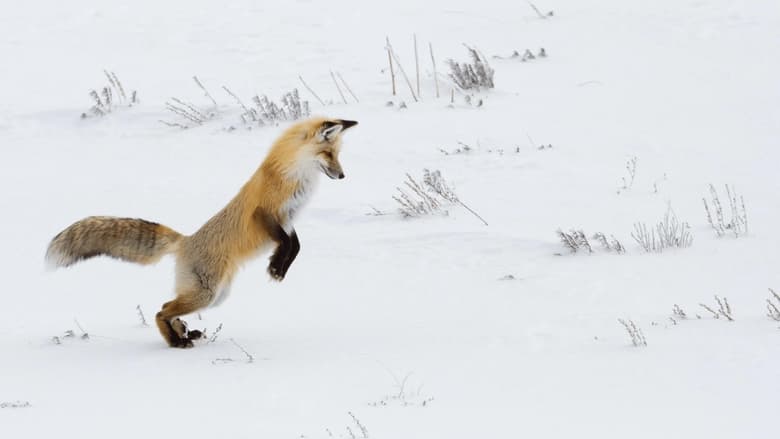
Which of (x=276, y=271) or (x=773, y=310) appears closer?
(x=773, y=310)

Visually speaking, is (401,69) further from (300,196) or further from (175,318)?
(175,318)

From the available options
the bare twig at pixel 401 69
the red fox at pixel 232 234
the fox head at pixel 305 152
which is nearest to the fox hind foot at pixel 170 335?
the red fox at pixel 232 234

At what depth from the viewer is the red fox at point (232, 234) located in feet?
25.9

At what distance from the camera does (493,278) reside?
895 cm

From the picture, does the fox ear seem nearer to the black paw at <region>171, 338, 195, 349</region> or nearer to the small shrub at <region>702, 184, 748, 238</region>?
the black paw at <region>171, 338, 195, 349</region>

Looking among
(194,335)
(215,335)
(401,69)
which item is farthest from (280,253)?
(401,69)

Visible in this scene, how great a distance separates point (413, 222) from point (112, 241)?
321 cm

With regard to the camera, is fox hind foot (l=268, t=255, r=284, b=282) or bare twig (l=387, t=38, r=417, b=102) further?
bare twig (l=387, t=38, r=417, b=102)

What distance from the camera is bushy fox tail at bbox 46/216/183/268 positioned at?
7.89 m

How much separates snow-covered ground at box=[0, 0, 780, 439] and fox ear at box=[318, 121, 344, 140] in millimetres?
1380

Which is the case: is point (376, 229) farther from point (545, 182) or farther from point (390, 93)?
point (390, 93)

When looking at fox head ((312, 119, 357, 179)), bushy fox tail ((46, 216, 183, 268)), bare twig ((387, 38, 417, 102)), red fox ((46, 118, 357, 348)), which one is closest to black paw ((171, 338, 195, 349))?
red fox ((46, 118, 357, 348))

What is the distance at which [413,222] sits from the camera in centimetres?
1038

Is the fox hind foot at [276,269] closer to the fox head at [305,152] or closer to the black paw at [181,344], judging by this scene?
the fox head at [305,152]
